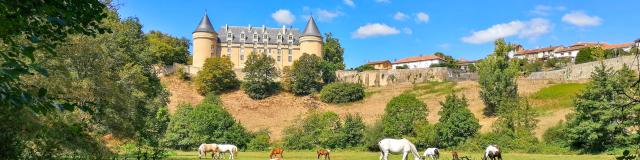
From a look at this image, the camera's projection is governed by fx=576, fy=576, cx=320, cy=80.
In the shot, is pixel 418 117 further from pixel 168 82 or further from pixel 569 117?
pixel 168 82

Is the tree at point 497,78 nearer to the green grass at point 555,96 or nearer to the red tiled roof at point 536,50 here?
the green grass at point 555,96

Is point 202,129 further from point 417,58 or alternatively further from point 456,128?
point 417,58

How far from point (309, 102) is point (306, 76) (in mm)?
4266

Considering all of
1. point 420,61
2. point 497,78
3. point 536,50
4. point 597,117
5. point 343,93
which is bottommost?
point 597,117

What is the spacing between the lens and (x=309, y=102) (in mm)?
81062

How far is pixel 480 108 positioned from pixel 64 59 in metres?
56.0

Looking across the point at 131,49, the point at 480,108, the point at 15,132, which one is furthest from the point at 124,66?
the point at 480,108

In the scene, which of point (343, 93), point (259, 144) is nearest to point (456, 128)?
point (259, 144)

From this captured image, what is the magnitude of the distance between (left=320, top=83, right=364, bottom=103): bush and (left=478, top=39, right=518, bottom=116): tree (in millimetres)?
19032

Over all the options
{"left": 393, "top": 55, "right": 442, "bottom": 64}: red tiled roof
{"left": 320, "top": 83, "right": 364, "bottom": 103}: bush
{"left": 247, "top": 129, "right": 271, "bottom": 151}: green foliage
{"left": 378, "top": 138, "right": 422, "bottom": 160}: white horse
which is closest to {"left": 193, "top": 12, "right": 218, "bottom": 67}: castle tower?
{"left": 320, "top": 83, "right": 364, "bottom": 103}: bush

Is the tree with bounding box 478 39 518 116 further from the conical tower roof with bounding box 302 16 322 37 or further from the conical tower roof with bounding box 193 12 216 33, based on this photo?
the conical tower roof with bounding box 193 12 216 33

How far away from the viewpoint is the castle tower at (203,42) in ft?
306

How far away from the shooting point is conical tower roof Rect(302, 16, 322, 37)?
97537mm

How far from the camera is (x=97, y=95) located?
18.2 m
